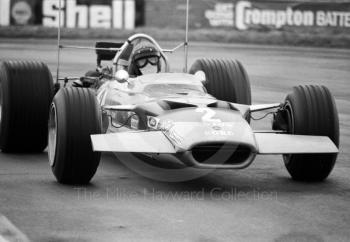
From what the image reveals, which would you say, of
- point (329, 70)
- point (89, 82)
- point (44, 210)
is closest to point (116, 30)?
point (329, 70)

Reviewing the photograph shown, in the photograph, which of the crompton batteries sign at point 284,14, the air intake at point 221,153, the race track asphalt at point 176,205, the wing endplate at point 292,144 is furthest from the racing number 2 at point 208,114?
the crompton batteries sign at point 284,14

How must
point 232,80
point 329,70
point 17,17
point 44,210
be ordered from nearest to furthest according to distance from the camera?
point 44,210
point 232,80
point 329,70
point 17,17

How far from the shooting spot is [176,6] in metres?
34.0

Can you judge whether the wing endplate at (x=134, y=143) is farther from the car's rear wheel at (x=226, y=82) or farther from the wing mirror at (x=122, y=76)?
the car's rear wheel at (x=226, y=82)

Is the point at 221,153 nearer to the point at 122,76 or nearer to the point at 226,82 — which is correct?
the point at 122,76

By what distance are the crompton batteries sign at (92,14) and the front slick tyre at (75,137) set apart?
23.6m

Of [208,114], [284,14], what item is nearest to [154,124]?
[208,114]

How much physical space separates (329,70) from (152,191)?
17.0 m

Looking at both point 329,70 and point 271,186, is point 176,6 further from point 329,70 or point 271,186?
point 271,186

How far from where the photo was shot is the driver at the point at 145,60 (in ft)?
38.4

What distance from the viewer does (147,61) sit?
1180 cm

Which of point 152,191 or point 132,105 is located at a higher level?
point 132,105

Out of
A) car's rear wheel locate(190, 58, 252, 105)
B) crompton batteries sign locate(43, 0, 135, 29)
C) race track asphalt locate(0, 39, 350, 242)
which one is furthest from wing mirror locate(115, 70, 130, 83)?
crompton batteries sign locate(43, 0, 135, 29)

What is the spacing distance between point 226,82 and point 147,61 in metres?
1.04
